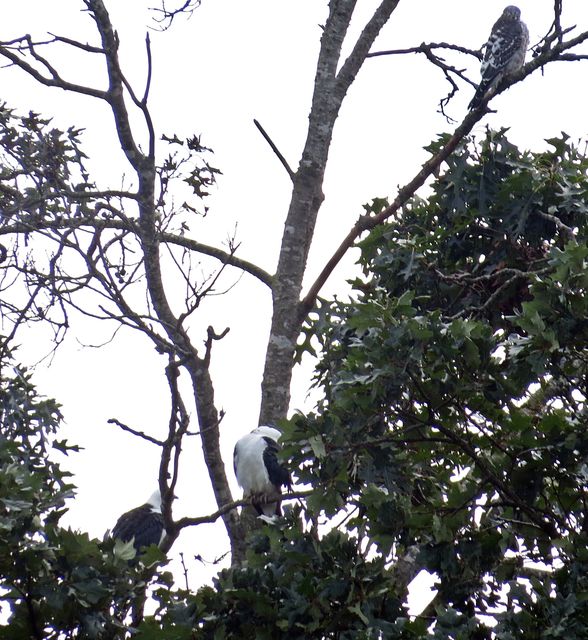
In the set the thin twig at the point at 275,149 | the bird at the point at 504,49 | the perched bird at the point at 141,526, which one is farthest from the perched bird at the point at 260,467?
the bird at the point at 504,49

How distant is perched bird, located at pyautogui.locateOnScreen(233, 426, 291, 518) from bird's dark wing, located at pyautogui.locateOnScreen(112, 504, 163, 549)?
27.3 inches

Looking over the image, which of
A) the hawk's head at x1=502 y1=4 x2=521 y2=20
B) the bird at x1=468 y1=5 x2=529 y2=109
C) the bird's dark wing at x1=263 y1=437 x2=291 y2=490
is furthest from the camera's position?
the hawk's head at x1=502 y1=4 x2=521 y2=20

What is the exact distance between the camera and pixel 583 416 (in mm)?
3990

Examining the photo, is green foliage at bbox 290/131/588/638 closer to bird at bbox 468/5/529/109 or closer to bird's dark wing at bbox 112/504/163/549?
bird's dark wing at bbox 112/504/163/549

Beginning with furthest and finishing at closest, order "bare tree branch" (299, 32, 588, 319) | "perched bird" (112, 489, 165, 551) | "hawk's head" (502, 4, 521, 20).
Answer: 1. "hawk's head" (502, 4, 521, 20)
2. "perched bird" (112, 489, 165, 551)
3. "bare tree branch" (299, 32, 588, 319)

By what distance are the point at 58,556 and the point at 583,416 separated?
2.00 m

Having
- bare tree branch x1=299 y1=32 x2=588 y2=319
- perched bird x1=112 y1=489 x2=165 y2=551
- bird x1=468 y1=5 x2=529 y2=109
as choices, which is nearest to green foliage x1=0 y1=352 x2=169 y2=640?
bare tree branch x1=299 y1=32 x2=588 y2=319

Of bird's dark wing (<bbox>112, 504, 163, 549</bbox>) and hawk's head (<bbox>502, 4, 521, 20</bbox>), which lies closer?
bird's dark wing (<bbox>112, 504, 163, 549</bbox>)

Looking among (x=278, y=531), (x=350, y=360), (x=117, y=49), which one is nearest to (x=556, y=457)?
(x=350, y=360)

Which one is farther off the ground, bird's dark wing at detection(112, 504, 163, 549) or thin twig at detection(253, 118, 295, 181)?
thin twig at detection(253, 118, 295, 181)

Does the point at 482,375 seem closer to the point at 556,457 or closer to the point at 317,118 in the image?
the point at 556,457

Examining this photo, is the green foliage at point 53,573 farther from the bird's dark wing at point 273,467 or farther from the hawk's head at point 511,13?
the hawk's head at point 511,13

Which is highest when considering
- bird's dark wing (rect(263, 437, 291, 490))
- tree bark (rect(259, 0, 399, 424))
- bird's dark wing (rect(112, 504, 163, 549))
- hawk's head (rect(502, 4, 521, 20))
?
hawk's head (rect(502, 4, 521, 20))

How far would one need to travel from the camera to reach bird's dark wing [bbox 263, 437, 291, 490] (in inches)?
279
